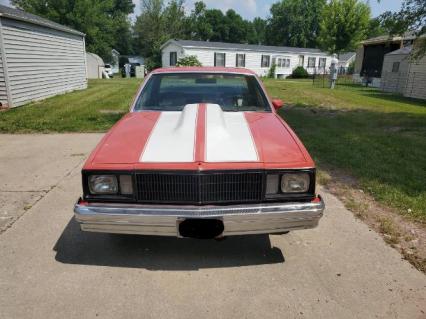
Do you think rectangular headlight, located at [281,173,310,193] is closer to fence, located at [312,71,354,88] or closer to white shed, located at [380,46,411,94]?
white shed, located at [380,46,411,94]

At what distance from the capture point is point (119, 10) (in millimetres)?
68562

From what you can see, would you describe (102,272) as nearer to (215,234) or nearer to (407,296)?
(215,234)

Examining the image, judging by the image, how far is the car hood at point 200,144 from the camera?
9.03ft

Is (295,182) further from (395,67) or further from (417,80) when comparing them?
(395,67)

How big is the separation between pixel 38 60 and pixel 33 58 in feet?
1.61

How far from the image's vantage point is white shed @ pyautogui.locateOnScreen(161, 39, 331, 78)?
110ft

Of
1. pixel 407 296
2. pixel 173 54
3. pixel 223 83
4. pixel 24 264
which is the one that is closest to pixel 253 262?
pixel 407 296

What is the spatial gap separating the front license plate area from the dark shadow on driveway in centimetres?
46

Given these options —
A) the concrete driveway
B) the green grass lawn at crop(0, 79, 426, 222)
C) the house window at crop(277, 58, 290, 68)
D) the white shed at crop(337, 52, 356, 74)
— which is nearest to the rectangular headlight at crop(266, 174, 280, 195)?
the concrete driveway

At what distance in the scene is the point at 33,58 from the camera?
13008 mm

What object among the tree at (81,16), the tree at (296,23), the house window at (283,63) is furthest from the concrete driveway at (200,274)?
the tree at (296,23)

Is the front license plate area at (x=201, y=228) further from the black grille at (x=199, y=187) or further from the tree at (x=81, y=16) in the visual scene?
the tree at (x=81, y=16)

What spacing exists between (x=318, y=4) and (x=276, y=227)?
70.9 meters

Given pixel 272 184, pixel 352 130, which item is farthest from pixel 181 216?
pixel 352 130
